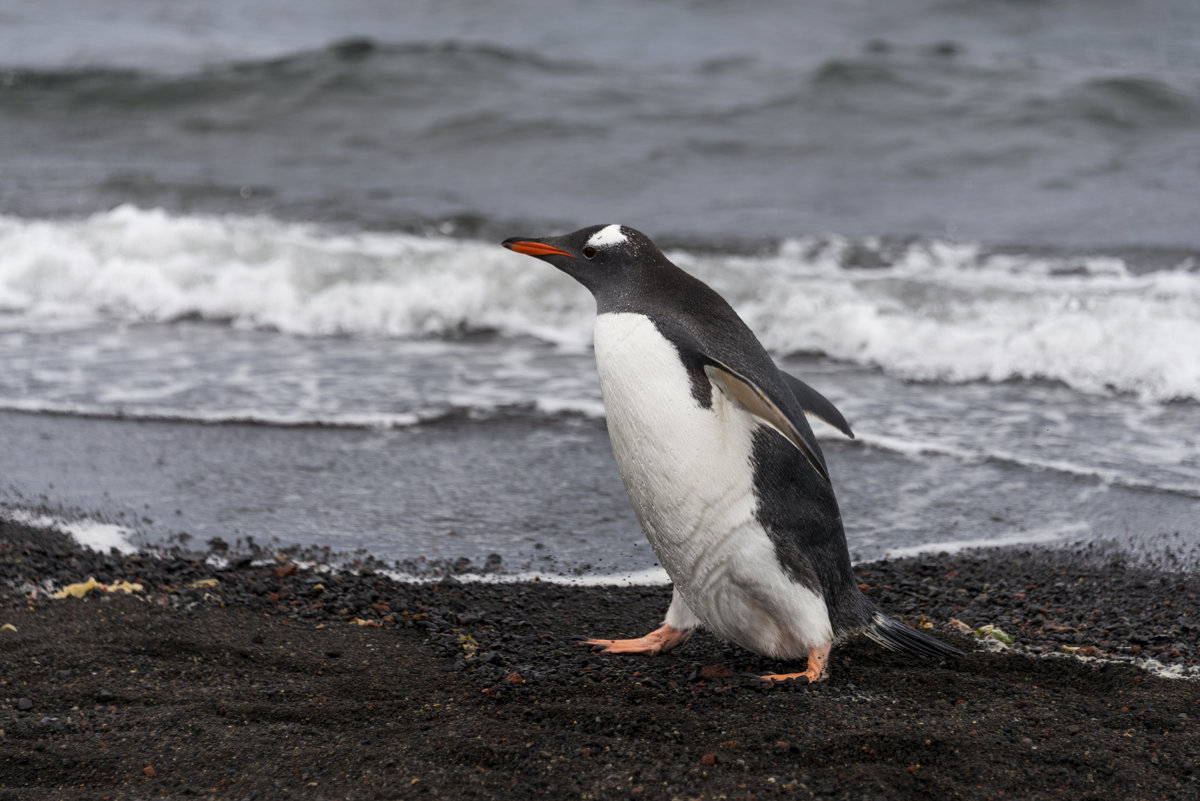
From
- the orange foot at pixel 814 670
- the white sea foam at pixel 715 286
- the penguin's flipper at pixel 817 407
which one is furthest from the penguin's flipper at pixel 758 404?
the white sea foam at pixel 715 286

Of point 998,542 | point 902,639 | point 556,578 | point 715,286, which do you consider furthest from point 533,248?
point 715,286

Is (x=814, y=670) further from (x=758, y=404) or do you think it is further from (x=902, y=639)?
(x=758, y=404)

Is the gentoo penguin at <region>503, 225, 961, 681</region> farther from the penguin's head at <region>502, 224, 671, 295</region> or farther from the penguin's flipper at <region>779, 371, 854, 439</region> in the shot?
the penguin's flipper at <region>779, 371, 854, 439</region>

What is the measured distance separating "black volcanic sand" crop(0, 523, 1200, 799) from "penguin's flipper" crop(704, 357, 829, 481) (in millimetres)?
606

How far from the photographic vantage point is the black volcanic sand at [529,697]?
2.47 metres

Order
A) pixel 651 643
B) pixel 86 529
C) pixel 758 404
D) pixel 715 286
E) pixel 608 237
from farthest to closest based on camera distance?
pixel 715 286 → pixel 86 529 → pixel 651 643 → pixel 608 237 → pixel 758 404

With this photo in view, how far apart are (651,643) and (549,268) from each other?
549 centimetres

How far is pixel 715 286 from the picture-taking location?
8297 millimetres

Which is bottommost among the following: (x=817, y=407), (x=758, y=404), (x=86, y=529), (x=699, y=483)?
(x=86, y=529)

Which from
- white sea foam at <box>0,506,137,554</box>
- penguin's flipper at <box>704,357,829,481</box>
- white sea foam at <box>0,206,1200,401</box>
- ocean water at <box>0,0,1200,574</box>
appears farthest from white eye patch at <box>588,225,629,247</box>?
white sea foam at <box>0,206,1200,401</box>

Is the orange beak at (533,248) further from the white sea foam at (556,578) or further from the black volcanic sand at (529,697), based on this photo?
the white sea foam at (556,578)

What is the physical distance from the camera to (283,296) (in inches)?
332

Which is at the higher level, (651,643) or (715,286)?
(715,286)

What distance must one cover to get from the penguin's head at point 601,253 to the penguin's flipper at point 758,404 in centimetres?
39
